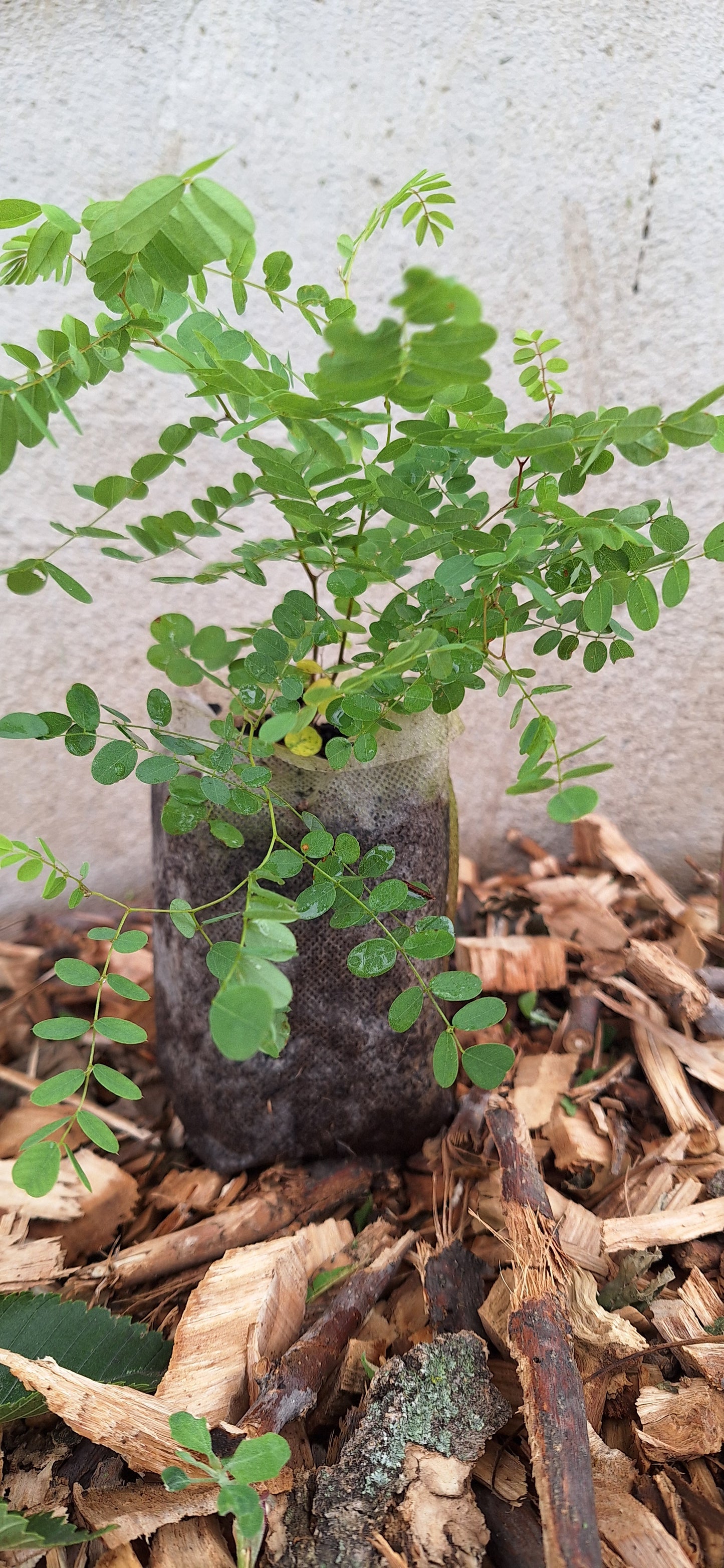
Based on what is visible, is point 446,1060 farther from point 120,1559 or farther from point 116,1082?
point 120,1559

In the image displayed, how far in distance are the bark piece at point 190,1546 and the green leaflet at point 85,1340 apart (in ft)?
Result: 0.29

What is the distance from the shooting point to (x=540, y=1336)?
0.67 metres

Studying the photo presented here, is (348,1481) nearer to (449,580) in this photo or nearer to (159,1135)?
(159,1135)

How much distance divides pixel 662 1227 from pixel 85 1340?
51 cm

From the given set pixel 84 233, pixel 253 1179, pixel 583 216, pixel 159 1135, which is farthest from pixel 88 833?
pixel 583 216

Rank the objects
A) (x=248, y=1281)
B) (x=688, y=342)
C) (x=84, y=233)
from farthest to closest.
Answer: (x=688, y=342)
(x=84, y=233)
(x=248, y=1281)

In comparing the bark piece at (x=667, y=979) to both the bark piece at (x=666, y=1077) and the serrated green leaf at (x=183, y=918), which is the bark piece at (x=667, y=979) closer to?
the bark piece at (x=666, y=1077)

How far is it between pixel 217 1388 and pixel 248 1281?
0.30 ft

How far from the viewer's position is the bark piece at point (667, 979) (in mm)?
1078

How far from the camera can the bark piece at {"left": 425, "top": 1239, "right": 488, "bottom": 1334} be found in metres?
0.75

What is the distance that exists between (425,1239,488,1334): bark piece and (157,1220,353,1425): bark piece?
0.11 metres

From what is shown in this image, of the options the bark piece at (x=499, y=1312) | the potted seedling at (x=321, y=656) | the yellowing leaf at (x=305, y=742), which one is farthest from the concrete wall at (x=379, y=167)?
the bark piece at (x=499, y=1312)

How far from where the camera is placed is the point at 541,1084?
1.03m

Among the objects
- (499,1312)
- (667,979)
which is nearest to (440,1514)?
(499,1312)
